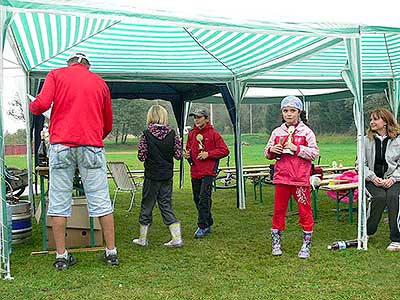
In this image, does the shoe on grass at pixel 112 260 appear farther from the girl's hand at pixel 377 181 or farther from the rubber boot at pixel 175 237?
the girl's hand at pixel 377 181

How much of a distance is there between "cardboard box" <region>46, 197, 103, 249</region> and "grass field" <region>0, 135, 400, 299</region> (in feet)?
0.72

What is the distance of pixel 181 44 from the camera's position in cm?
677

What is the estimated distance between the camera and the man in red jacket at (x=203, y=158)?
5.28m

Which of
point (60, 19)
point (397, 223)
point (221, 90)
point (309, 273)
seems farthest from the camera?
point (221, 90)

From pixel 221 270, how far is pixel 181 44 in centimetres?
364

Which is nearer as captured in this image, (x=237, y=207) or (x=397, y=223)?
(x=397, y=223)

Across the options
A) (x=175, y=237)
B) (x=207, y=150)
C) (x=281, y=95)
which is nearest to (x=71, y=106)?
(x=175, y=237)

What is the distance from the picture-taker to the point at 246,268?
13.4ft

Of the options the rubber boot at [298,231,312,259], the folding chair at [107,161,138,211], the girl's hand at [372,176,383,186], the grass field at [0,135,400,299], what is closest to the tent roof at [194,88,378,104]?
the folding chair at [107,161,138,211]

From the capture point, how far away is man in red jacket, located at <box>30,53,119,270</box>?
3.89 meters

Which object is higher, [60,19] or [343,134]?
[60,19]

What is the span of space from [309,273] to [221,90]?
4.71 m

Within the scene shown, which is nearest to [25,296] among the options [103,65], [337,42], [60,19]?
[60,19]

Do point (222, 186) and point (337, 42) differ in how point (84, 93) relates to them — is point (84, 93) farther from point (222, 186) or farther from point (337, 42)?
point (222, 186)
